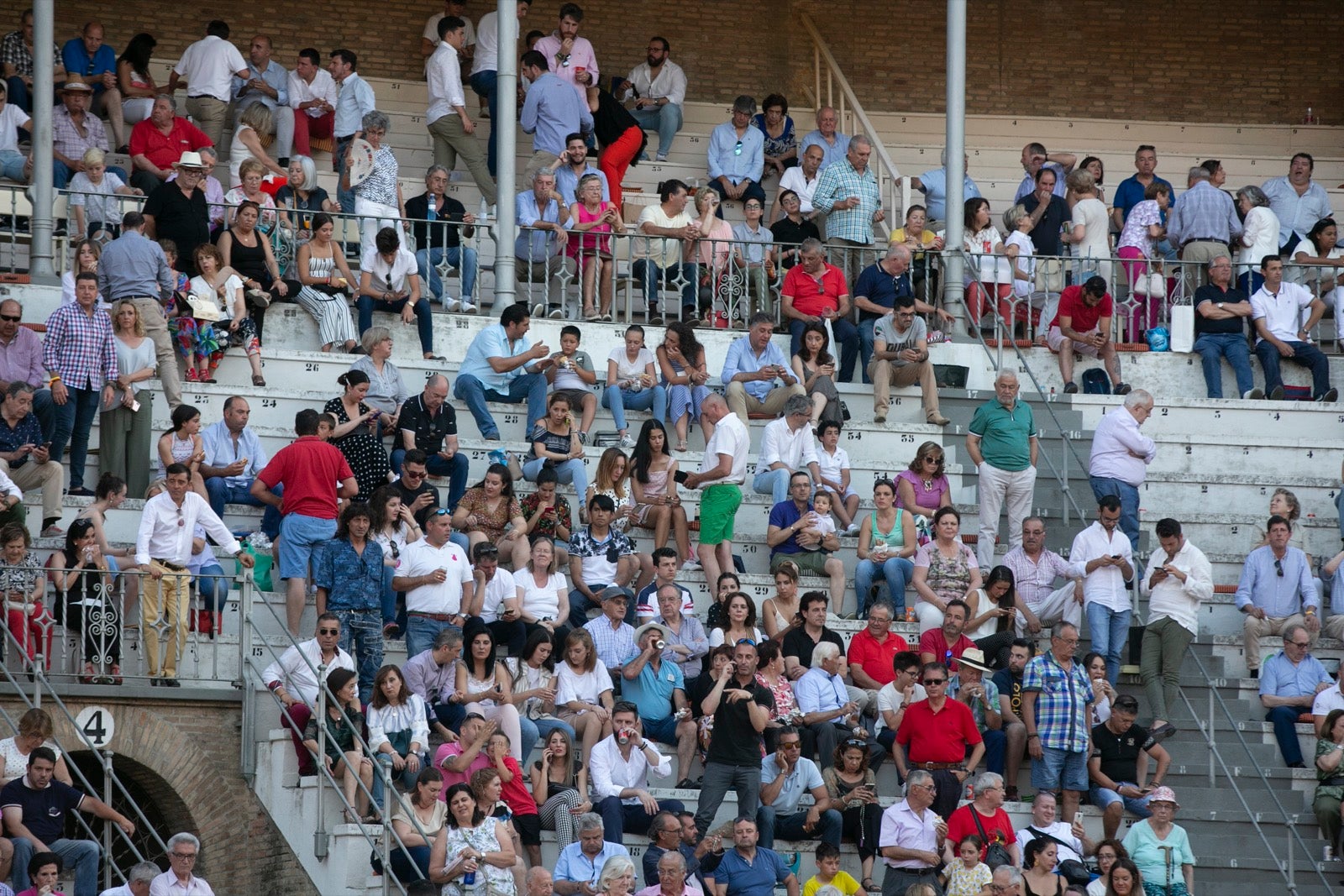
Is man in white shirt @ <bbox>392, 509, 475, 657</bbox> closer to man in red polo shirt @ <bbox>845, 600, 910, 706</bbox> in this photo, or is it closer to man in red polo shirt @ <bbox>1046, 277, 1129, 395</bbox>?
man in red polo shirt @ <bbox>845, 600, 910, 706</bbox>

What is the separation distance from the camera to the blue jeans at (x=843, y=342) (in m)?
18.6

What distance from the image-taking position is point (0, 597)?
13.8m

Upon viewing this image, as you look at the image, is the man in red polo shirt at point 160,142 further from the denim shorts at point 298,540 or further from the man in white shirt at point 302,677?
the man in white shirt at point 302,677

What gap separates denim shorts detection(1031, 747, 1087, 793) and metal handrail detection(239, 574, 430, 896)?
166 inches

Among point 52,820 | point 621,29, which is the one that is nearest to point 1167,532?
point 52,820

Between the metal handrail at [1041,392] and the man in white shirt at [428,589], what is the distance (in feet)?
17.7

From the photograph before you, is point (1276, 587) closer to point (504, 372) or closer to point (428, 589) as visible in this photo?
point (504, 372)

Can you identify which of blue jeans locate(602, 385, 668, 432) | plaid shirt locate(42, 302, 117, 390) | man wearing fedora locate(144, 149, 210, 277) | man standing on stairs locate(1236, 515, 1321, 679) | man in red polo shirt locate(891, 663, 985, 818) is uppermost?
man wearing fedora locate(144, 149, 210, 277)

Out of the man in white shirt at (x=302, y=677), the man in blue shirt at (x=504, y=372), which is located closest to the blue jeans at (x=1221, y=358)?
the man in blue shirt at (x=504, y=372)

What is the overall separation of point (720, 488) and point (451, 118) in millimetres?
6304

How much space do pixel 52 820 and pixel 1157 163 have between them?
14.8 metres

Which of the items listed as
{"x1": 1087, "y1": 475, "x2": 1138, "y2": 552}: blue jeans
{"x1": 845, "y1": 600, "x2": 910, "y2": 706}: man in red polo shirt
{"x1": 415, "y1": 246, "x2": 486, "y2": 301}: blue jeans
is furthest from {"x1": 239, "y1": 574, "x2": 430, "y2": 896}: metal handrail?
{"x1": 1087, "y1": 475, "x2": 1138, "y2": 552}: blue jeans

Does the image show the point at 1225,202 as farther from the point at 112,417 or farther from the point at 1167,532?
the point at 112,417

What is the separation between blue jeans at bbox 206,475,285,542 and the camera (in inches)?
610
